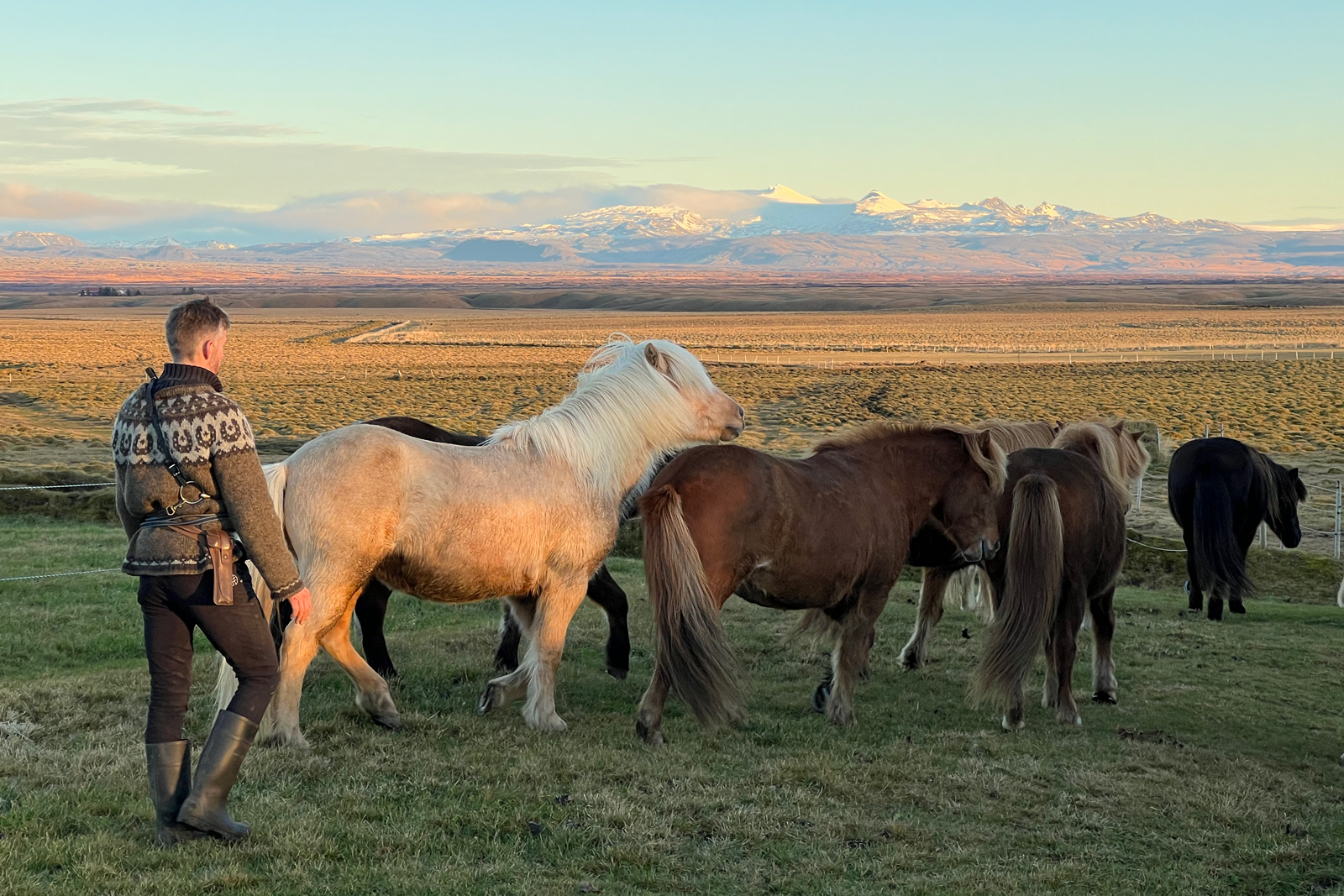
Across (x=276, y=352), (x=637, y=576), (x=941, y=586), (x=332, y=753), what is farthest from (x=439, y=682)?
(x=276, y=352)

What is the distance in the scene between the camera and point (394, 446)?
5.93 meters

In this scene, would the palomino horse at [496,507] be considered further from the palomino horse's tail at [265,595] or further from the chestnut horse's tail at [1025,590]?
the chestnut horse's tail at [1025,590]

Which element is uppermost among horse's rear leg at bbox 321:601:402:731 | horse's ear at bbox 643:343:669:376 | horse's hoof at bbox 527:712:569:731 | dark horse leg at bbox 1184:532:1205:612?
horse's ear at bbox 643:343:669:376

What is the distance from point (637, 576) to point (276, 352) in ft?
210

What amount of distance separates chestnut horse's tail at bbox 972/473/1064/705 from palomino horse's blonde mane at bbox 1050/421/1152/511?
5.83ft

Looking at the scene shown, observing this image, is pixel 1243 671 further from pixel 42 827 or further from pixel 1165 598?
pixel 42 827

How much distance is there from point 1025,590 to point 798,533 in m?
1.71

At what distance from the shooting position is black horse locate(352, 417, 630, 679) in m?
7.89

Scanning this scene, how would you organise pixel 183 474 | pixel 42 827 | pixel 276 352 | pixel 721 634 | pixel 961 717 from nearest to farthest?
pixel 183 474, pixel 42 827, pixel 721 634, pixel 961 717, pixel 276 352

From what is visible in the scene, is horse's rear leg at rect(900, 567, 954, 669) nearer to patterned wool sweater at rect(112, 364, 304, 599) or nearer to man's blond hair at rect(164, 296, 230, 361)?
patterned wool sweater at rect(112, 364, 304, 599)

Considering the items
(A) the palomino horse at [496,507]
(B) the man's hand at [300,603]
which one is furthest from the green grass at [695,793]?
(B) the man's hand at [300,603]

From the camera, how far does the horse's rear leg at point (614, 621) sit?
26.4 ft

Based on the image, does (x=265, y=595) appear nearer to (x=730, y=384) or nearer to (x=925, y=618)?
(x=925, y=618)

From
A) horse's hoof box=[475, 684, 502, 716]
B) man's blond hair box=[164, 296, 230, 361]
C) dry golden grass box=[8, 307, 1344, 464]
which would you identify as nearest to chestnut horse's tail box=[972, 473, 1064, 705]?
horse's hoof box=[475, 684, 502, 716]
